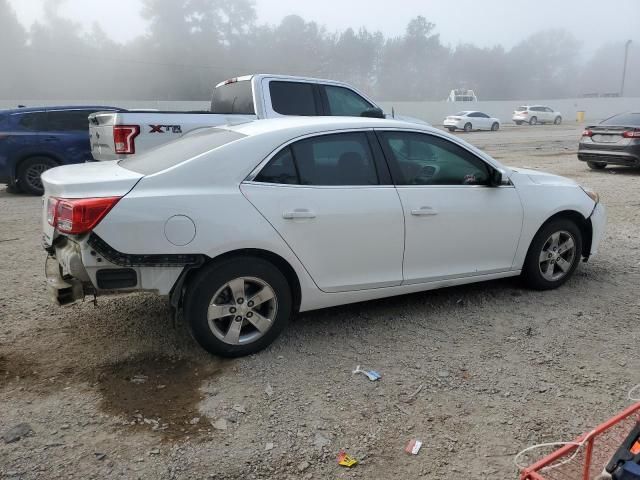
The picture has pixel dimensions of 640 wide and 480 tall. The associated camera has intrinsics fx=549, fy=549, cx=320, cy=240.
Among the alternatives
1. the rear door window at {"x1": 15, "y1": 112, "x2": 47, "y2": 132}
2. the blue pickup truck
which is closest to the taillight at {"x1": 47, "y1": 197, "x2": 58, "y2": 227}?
the blue pickup truck

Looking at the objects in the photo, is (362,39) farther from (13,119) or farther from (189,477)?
(189,477)

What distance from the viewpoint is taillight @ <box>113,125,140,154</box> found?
23.2 ft

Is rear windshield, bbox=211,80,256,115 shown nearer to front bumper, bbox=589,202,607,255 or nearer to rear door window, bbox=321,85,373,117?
rear door window, bbox=321,85,373,117

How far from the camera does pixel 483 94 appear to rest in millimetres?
91000

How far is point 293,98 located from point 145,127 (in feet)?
7.01

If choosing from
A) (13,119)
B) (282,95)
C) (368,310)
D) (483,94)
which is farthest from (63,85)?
(483,94)

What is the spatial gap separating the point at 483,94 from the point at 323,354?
311 feet

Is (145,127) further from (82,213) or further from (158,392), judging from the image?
(158,392)

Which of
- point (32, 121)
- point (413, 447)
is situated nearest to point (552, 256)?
point (413, 447)

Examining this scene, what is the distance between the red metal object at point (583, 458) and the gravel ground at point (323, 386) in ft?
0.88

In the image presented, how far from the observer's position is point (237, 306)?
11.7 feet

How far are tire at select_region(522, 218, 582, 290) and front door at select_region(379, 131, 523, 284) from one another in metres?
0.29

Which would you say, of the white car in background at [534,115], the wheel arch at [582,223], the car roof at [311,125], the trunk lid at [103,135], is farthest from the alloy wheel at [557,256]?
the white car in background at [534,115]

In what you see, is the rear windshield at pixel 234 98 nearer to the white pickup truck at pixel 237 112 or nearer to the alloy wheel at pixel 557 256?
the white pickup truck at pixel 237 112
